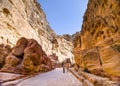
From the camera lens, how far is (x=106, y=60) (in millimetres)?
6840

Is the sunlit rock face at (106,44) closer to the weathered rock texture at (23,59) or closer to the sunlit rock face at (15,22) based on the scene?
the weathered rock texture at (23,59)

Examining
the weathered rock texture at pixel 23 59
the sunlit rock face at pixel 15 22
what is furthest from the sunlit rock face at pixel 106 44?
the sunlit rock face at pixel 15 22

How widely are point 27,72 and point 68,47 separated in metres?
68.3

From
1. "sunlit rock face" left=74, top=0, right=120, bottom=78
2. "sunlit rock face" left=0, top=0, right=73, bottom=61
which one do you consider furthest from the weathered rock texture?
"sunlit rock face" left=0, top=0, right=73, bottom=61

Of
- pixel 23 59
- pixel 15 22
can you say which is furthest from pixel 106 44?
pixel 15 22

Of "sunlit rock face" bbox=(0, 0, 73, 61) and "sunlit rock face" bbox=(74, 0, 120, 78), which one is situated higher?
"sunlit rock face" bbox=(0, 0, 73, 61)

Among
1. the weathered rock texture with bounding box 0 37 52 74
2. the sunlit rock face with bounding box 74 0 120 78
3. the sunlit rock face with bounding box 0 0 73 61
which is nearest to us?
the sunlit rock face with bounding box 74 0 120 78

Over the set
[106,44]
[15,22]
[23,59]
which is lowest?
[106,44]

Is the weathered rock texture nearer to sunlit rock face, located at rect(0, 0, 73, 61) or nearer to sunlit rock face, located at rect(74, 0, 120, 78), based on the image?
sunlit rock face, located at rect(74, 0, 120, 78)

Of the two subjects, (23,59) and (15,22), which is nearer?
(23,59)

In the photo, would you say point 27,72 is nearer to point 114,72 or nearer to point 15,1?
point 114,72

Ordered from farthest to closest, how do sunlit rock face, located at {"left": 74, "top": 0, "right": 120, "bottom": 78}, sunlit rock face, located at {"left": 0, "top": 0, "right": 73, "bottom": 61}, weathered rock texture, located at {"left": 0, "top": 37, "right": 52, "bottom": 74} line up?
Answer: sunlit rock face, located at {"left": 0, "top": 0, "right": 73, "bottom": 61} → weathered rock texture, located at {"left": 0, "top": 37, "right": 52, "bottom": 74} → sunlit rock face, located at {"left": 74, "top": 0, "right": 120, "bottom": 78}

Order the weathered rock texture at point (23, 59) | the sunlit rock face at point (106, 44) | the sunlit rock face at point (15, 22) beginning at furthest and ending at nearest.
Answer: the sunlit rock face at point (15, 22) < the weathered rock texture at point (23, 59) < the sunlit rock face at point (106, 44)

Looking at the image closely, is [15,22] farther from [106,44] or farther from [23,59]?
[106,44]
